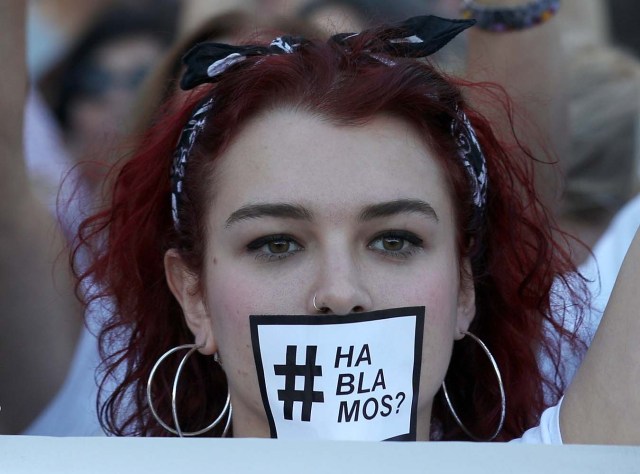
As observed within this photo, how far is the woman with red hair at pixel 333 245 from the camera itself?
1827mm

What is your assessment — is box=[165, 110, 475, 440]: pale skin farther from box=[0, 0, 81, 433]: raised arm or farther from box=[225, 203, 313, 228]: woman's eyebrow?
box=[0, 0, 81, 433]: raised arm

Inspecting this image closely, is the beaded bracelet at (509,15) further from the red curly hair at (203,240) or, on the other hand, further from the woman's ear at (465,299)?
the woman's ear at (465,299)

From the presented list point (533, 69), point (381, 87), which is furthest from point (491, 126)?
point (533, 69)

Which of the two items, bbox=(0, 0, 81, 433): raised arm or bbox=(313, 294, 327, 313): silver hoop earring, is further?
bbox=(0, 0, 81, 433): raised arm

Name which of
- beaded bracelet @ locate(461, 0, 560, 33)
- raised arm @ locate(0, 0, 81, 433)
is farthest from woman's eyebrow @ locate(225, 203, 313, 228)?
beaded bracelet @ locate(461, 0, 560, 33)

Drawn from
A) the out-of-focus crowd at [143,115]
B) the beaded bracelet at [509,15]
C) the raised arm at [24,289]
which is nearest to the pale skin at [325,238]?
the out-of-focus crowd at [143,115]

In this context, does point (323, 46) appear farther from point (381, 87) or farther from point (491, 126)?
point (491, 126)

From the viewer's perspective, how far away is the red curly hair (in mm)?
2029

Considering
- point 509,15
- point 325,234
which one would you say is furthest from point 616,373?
point 509,15

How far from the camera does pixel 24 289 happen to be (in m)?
2.66

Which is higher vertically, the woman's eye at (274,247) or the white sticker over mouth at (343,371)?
the woman's eye at (274,247)

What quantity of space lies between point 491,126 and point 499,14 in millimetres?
564

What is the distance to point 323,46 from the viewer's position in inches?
81.2

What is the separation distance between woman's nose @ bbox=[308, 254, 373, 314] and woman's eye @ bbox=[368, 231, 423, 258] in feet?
0.26
